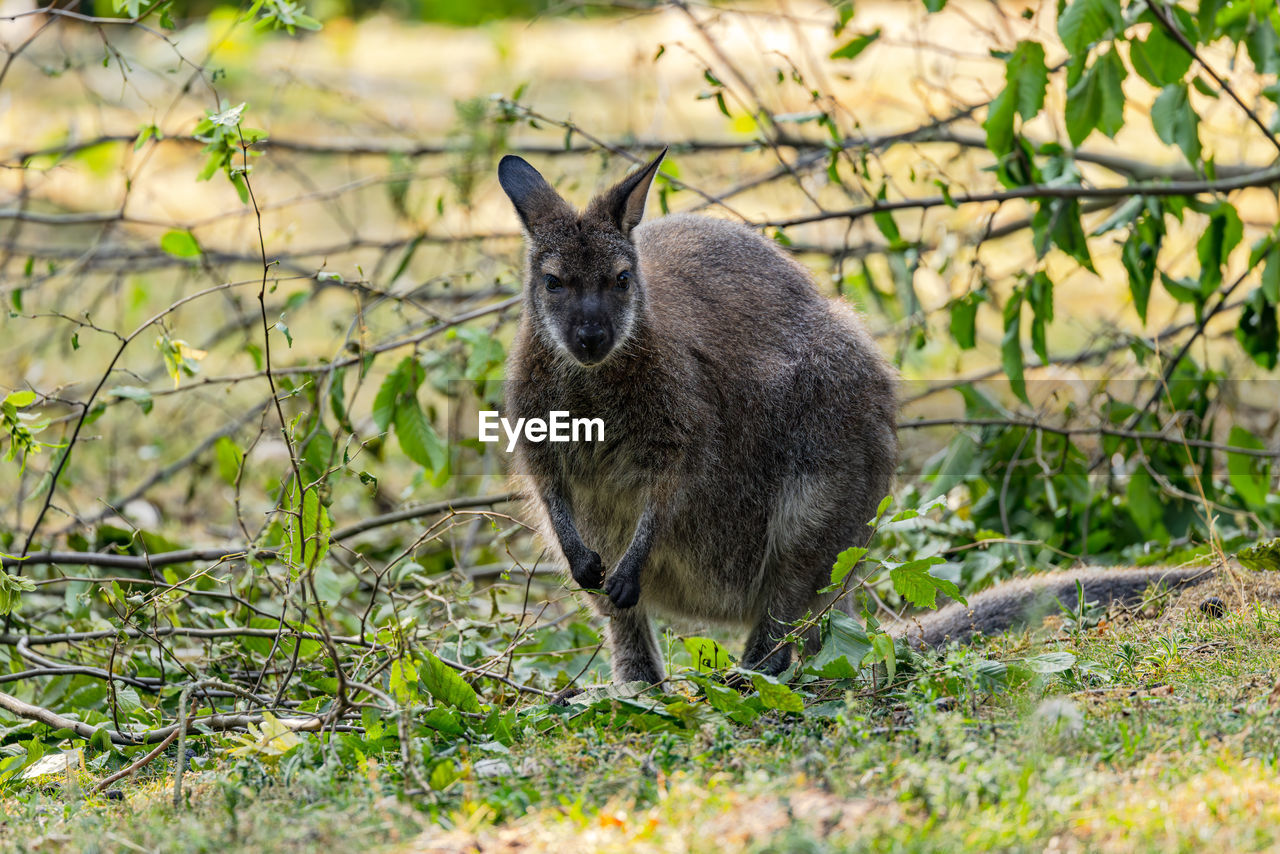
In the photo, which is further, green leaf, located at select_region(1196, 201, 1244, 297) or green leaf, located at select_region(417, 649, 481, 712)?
green leaf, located at select_region(1196, 201, 1244, 297)

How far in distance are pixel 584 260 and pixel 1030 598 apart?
199cm

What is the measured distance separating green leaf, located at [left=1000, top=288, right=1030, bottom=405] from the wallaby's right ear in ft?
7.25

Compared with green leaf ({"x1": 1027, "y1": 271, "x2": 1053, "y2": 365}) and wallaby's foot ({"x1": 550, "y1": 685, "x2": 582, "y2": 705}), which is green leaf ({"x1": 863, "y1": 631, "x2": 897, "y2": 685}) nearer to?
wallaby's foot ({"x1": 550, "y1": 685, "x2": 582, "y2": 705})

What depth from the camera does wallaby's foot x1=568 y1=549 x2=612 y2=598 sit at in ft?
12.8

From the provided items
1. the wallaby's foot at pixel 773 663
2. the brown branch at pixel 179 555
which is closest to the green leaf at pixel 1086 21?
the wallaby's foot at pixel 773 663

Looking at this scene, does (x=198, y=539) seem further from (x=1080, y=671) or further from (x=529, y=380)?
(x=1080, y=671)

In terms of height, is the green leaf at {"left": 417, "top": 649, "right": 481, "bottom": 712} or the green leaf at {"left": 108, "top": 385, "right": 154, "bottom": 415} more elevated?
the green leaf at {"left": 108, "top": 385, "right": 154, "bottom": 415}

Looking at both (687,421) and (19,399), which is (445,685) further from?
(19,399)

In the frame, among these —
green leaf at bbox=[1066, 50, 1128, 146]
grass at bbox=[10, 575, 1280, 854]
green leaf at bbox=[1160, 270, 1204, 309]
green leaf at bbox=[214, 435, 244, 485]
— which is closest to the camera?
grass at bbox=[10, 575, 1280, 854]

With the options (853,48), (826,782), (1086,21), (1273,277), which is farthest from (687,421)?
(1273,277)

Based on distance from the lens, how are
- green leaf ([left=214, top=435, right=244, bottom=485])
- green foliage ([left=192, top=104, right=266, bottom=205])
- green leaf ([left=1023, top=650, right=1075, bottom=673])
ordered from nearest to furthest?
1. green leaf ([left=1023, top=650, right=1075, bottom=673])
2. green foliage ([left=192, top=104, right=266, bottom=205])
3. green leaf ([left=214, top=435, right=244, bottom=485])

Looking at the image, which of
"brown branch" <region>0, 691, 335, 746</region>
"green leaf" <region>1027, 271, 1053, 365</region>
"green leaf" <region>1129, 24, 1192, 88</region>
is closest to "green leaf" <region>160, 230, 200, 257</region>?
"brown branch" <region>0, 691, 335, 746</region>

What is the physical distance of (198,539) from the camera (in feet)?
21.8

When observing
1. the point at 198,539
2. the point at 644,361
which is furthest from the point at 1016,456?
the point at 198,539
